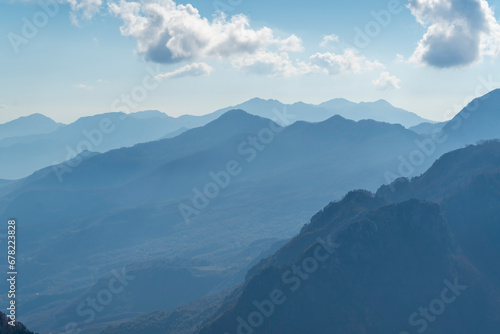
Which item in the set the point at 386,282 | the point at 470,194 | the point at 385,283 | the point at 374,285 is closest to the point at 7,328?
the point at 374,285

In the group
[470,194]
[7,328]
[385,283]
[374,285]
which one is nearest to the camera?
[7,328]

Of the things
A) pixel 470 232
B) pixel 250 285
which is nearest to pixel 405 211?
pixel 470 232

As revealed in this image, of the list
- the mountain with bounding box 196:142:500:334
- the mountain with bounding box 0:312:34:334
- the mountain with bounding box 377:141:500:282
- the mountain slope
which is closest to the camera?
the mountain with bounding box 0:312:34:334

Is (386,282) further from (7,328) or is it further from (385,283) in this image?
(7,328)

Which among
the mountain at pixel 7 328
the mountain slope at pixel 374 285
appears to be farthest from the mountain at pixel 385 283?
the mountain at pixel 7 328

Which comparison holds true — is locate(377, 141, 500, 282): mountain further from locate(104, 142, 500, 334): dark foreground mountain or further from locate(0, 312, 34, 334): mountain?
locate(0, 312, 34, 334): mountain

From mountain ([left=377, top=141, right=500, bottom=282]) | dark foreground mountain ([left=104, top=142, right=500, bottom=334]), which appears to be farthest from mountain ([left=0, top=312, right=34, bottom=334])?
mountain ([left=377, top=141, right=500, bottom=282])

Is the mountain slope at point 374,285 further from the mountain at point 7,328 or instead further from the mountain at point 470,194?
the mountain at point 7,328

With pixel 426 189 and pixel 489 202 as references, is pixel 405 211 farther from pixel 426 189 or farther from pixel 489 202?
pixel 426 189
